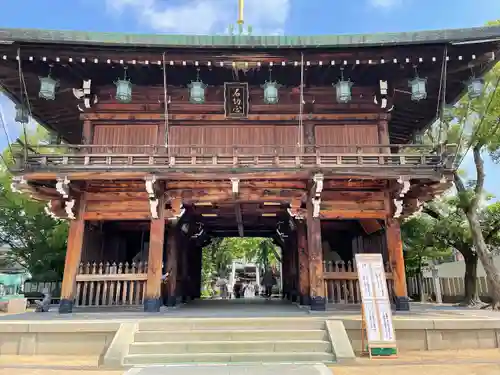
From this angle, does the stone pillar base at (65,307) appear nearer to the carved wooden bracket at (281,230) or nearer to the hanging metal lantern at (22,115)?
the hanging metal lantern at (22,115)

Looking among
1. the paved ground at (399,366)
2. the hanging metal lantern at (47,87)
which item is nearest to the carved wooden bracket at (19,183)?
the hanging metal lantern at (47,87)

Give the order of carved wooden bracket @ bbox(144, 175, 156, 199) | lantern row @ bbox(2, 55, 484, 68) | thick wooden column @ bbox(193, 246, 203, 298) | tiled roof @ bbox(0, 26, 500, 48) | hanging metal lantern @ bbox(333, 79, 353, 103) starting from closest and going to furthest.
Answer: tiled roof @ bbox(0, 26, 500, 48)
carved wooden bracket @ bbox(144, 175, 156, 199)
lantern row @ bbox(2, 55, 484, 68)
hanging metal lantern @ bbox(333, 79, 353, 103)
thick wooden column @ bbox(193, 246, 203, 298)

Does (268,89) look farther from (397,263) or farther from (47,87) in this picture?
(397,263)

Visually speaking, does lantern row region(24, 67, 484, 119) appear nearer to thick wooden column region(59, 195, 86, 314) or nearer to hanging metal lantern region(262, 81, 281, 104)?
hanging metal lantern region(262, 81, 281, 104)

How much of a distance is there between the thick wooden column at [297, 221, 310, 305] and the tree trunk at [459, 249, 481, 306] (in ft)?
36.1

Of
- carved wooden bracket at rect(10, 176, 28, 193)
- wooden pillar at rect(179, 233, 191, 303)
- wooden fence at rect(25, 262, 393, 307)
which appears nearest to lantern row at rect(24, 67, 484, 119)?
carved wooden bracket at rect(10, 176, 28, 193)

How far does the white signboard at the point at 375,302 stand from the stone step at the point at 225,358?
1.12 meters

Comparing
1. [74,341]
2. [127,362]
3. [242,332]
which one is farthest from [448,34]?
[74,341]

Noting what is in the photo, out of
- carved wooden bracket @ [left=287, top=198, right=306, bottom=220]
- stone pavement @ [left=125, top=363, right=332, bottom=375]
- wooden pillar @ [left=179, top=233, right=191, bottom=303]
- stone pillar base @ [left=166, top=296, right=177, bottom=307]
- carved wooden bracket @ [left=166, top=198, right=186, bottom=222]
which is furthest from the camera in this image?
wooden pillar @ [left=179, top=233, right=191, bottom=303]

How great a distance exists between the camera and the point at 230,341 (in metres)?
8.57

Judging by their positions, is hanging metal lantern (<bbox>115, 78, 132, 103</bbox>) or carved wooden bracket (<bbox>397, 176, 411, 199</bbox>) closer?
carved wooden bracket (<bbox>397, 176, 411, 199</bbox>)

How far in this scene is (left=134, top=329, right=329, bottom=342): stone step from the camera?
8.73 metres

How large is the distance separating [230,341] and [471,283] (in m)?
16.8

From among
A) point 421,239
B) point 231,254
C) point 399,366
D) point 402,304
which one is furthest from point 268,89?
point 231,254
